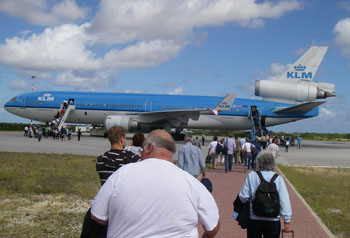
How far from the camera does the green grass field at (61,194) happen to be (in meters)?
6.23

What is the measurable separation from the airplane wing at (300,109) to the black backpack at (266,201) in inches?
1043

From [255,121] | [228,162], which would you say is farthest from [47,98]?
[228,162]

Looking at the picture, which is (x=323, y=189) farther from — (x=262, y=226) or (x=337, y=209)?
(x=262, y=226)

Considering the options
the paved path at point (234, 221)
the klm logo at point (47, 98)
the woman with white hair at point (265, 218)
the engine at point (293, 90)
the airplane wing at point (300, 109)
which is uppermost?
the engine at point (293, 90)

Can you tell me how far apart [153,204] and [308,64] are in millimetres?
32061

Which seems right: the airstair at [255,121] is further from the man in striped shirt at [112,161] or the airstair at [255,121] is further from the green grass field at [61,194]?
the man in striped shirt at [112,161]

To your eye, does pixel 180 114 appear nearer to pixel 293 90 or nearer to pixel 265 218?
pixel 293 90

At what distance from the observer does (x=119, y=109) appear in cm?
3127

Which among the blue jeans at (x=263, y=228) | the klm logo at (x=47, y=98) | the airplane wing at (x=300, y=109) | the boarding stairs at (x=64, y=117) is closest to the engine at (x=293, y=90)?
the airplane wing at (x=300, y=109)

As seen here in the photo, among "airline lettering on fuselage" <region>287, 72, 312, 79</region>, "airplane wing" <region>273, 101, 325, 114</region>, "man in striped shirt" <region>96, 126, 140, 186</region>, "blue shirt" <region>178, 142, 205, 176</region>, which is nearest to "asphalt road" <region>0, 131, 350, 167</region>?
"airplane wing" <region>273, 101, 325, 114</region>

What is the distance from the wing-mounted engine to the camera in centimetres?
2873

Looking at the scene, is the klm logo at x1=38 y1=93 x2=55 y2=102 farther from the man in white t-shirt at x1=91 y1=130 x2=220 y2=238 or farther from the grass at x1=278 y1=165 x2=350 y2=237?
the man in white t-shirt at x1=91 y1=130 x2=220 y2=238

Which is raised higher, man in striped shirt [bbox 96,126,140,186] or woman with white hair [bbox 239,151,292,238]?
man in striped shirt [bbox 96,126,140,186]

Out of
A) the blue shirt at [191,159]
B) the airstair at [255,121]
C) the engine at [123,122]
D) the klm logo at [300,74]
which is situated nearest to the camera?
the blue shirt at [191,159]
